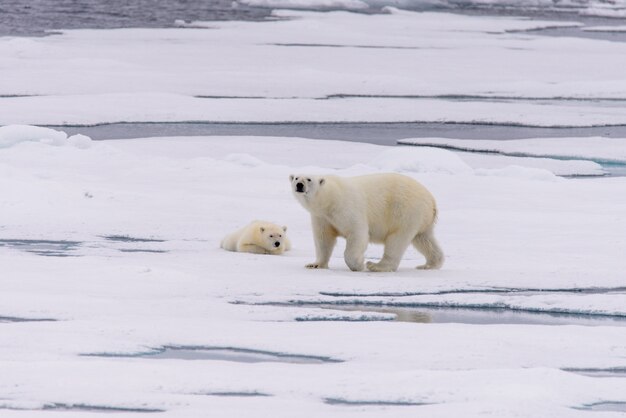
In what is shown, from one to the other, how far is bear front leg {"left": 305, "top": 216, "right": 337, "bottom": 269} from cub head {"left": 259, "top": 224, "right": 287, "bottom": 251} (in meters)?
0.51

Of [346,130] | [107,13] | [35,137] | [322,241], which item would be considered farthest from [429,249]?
[107,13]

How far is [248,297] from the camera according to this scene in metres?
6.07

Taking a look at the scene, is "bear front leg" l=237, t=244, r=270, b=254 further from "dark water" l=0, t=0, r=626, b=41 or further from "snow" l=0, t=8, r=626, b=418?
"dark water" l=0, t=0, r=626, b=41

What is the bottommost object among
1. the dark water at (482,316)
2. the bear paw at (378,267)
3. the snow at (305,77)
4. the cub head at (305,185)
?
the snow at (305,77)

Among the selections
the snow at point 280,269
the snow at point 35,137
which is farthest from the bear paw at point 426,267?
the snow at point 35,137

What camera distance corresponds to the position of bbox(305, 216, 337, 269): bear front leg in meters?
6.99

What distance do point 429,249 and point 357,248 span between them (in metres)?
0.49

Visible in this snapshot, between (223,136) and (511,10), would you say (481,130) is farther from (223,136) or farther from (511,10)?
(511,10)

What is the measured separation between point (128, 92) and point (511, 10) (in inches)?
834

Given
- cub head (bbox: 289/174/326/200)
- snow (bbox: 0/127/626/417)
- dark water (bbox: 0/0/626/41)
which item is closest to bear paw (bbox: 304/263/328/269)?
snow (bbox: 0/127/626/417)

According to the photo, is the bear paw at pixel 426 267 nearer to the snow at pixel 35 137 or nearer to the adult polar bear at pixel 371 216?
the adult polar bear at pixel 371 216

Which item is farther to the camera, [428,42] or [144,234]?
[428,42]

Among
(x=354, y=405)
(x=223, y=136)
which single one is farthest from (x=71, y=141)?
(x=354, y=405)

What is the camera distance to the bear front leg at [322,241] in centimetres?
699
